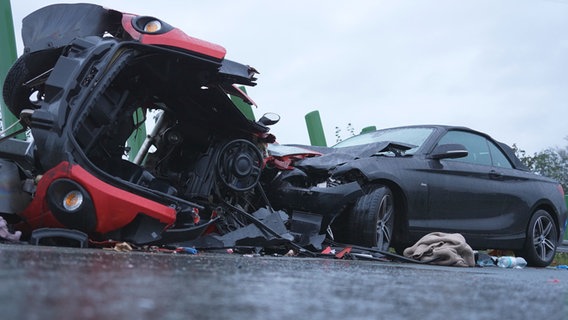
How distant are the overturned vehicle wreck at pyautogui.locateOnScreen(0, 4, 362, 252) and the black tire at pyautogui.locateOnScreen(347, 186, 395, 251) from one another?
147 millimetres

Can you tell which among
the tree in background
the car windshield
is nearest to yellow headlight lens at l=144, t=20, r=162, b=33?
the car windshield

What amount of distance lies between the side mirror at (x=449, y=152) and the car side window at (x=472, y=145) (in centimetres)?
42

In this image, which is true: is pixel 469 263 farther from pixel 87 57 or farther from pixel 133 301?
pixel 133 301

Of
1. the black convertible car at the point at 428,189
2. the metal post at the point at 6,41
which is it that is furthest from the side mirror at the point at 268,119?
the metal post at the point at 6,41

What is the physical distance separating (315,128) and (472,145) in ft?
11.9

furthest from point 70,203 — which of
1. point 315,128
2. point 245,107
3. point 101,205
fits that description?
point 315,128

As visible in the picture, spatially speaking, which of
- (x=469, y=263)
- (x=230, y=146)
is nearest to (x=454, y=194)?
(x=469, y=263)

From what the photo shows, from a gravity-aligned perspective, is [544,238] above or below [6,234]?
above

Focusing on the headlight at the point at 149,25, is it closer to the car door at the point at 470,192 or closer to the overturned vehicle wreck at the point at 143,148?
the overturned vehicle wreck at the point at 143,148

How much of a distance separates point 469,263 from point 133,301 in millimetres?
4764

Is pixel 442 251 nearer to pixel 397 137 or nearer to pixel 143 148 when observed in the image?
pixel 397 137

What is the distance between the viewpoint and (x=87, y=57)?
4.25 metres

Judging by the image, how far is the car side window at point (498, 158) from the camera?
7438 millimetres

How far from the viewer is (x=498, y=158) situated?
7.52 m
